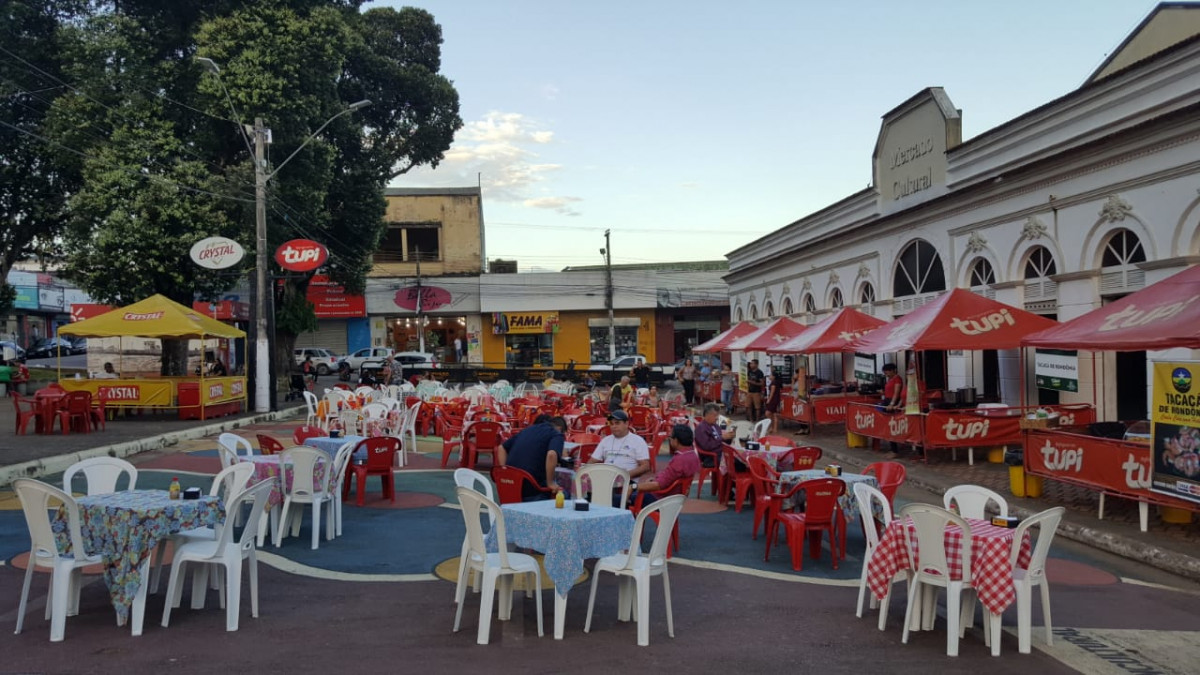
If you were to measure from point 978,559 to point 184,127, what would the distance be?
26454 millimetres

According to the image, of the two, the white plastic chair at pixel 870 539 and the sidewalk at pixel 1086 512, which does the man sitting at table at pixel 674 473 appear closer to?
the white plastic chair at pixel 870 539

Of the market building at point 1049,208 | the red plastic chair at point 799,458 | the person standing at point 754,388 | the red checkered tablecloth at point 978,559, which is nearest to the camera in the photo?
the red checkered tablecloth at point 978,559

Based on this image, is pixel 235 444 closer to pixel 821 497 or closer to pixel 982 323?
pixel 821 497

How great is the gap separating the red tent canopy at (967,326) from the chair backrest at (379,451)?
27.5 feet

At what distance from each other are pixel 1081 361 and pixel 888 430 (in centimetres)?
341

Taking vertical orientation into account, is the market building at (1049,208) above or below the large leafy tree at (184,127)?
below

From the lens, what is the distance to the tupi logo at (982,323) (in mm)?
14562

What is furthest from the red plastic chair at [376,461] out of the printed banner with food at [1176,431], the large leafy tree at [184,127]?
the large leafy tree at [184,127]

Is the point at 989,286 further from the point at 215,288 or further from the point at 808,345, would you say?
the point at 215,288

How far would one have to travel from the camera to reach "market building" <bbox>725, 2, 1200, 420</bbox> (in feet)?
44.5

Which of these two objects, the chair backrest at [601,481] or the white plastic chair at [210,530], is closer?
the white plastic chair at [210,530]

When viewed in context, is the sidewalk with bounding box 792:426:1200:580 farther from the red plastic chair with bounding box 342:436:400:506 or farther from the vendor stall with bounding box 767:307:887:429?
the red plastic chair with bounding box 342:436:400:506

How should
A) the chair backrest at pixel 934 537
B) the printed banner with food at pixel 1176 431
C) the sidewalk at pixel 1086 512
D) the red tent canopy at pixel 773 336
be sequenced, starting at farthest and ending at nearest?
the red tent canopy at pixel 773 336 → the printed banner with food at pixel 1176 431 → the sidewalk at pixel 1086 512 → the chair backrest at pixel 934 537

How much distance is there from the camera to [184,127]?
2655 cm
